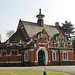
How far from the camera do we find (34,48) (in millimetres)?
33906

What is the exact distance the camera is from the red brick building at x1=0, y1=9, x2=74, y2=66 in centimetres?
3451

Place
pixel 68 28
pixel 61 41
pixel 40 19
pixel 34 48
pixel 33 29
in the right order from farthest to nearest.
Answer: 1. pixel 68 28
2. pixel 40 19
3. pixel 61 41
4. pixel 33 29
5. pixel 34 48

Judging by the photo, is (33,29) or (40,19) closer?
(33,29)

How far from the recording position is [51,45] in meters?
39.8

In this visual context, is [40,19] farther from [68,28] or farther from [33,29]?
[68,28]

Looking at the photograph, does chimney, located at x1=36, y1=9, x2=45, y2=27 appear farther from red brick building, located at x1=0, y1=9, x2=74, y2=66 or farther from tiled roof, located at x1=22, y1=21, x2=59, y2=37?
tiled roof, located at x1=22, y1=21, x2=59, y2=37

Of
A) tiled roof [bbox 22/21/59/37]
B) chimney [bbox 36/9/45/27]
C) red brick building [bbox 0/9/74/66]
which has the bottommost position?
red brick building [bbox 0/9/74/66]

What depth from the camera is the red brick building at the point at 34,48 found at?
1359 inches

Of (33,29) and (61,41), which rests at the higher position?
(33,29)

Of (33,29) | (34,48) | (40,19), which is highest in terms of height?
(40,19)

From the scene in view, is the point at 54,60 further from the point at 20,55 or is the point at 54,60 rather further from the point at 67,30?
the point at 67,30

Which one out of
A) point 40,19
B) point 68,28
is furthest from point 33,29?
point 68,28

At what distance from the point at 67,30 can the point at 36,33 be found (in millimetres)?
32312

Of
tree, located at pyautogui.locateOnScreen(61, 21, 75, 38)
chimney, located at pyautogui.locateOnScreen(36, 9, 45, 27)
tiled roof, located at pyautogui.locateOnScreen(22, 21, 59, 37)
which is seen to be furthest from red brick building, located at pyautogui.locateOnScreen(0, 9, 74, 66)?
tree, located at pyautogui.locateOnScreen(61, 21, 75, 38)
